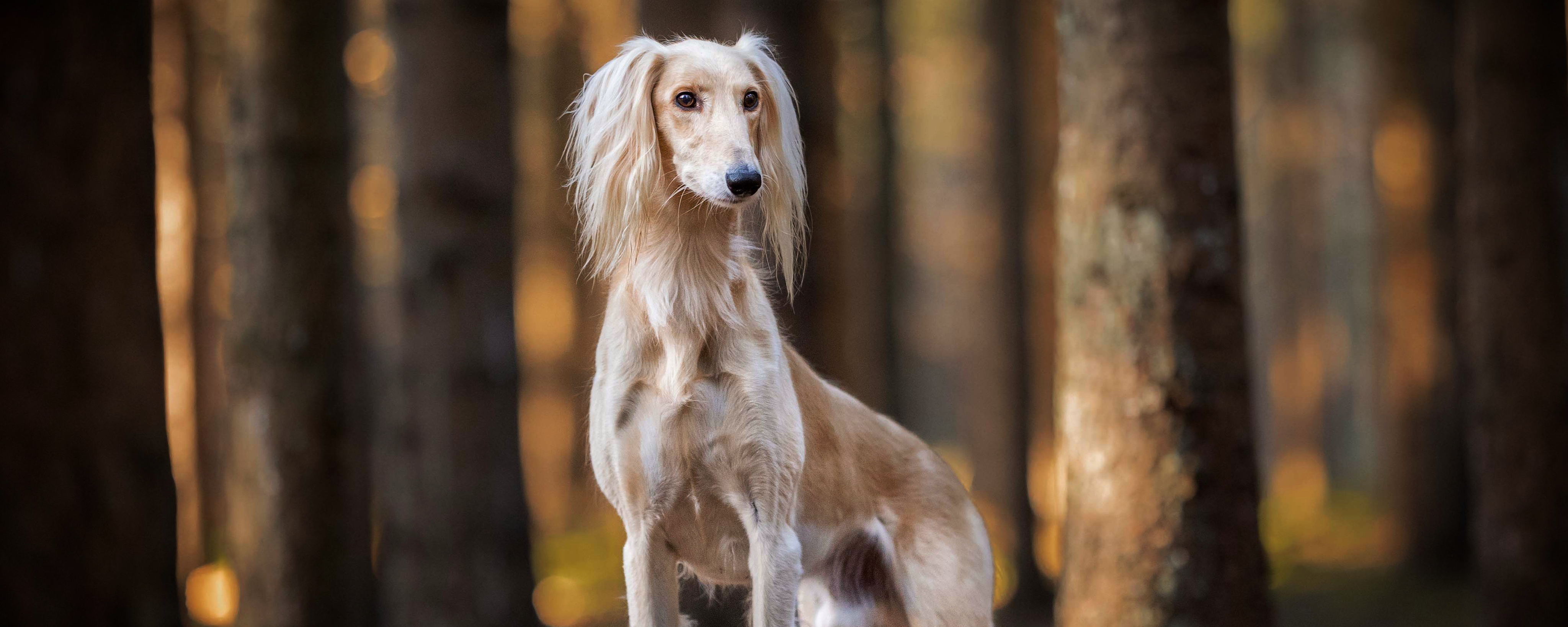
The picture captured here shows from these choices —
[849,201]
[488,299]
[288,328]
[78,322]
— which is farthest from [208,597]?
[78,322]

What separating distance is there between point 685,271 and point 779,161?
35 centimetres

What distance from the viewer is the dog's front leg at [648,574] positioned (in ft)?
9.12

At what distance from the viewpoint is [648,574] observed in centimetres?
279

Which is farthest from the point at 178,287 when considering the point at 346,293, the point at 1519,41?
the point at 1519,41

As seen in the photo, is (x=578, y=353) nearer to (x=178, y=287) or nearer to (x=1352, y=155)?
(x=178, y=287)

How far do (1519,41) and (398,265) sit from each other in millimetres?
8924

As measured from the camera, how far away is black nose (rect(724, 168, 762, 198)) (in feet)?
8.26

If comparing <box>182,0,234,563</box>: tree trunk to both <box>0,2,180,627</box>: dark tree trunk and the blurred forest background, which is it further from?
<box>0,2,180,627</box>: dark tree trunk

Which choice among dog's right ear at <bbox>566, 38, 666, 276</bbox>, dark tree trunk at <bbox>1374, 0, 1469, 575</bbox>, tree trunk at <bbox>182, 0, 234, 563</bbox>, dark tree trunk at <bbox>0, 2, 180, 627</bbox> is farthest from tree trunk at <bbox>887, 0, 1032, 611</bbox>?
tree trunk at <bbox>182, 0, 234, 563</bbox>

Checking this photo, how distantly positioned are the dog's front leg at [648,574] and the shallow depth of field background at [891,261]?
338 cm

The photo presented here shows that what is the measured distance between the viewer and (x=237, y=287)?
8.31 metres

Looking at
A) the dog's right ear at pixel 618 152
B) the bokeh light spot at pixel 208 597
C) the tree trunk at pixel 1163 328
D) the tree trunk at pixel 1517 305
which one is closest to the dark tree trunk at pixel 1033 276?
the tree trunk at pixel 1517 305

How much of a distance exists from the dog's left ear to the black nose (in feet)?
0.38

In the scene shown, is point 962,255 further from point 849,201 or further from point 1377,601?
point 1377,601
